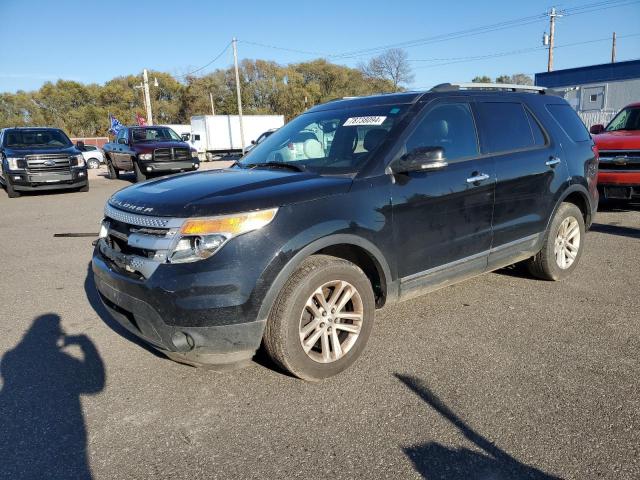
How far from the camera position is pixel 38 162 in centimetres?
1281

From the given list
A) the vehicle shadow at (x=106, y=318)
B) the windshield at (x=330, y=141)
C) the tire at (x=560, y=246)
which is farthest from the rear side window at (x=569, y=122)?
the vehicle shadow at (x=106, y=318)

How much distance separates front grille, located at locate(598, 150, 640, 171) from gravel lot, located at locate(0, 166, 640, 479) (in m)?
4.11

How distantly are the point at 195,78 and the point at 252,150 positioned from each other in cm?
7070

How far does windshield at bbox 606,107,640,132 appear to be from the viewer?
8.80 m

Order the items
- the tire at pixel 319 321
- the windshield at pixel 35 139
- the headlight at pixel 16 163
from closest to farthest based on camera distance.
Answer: the tire at pixel 319 321 < the headlight at pixel 16 163 < the windshield at pixel 35 139

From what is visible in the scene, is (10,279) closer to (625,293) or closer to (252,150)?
(252,150)

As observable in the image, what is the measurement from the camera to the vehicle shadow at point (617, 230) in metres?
6.89

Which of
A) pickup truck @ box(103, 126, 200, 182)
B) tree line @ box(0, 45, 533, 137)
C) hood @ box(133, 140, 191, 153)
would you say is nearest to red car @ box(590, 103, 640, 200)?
pickup truck @ box(103, 126, 200, 182)

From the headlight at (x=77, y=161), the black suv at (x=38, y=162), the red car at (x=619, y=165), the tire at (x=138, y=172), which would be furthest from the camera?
the tire at (x=138, y=172)

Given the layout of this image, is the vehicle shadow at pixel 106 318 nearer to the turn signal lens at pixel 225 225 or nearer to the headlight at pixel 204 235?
the headlight at pixel 204 235

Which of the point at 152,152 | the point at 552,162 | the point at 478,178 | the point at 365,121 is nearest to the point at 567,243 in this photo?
the point at 552,162

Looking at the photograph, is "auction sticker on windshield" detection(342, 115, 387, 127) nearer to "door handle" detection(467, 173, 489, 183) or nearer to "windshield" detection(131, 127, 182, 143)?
"door handle" detection(467, 173, 489, 183)

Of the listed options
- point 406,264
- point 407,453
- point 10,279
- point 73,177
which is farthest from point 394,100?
point 73,177

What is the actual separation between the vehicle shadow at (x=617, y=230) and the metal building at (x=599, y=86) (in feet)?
81.6
